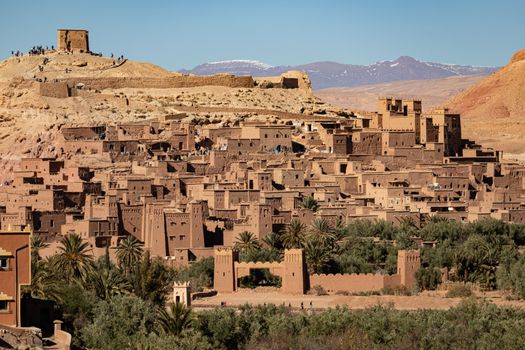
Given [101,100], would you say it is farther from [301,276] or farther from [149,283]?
[149,283]

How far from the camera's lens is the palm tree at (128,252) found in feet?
169

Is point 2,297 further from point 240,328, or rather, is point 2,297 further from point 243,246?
point 243,246

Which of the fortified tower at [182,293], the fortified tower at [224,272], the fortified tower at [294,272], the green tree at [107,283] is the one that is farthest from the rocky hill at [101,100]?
the green tree at [107,283]

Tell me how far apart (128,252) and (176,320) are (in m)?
13.5

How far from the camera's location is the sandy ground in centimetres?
4847

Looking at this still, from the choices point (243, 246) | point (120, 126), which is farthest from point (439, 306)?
point (120, 126)

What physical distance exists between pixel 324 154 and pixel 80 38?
19536mm

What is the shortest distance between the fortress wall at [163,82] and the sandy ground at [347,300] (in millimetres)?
27072

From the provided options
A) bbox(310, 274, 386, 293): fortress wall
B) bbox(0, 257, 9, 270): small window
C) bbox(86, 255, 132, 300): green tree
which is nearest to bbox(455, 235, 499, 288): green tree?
bbox(310, 274, 386, 293): fortress wall

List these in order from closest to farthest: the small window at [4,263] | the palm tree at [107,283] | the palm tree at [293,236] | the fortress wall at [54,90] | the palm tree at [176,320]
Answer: the small window at [4,263] < the palm tree at [176,320] < the palm tree at [107,283] < the palm tree at [293,236] < the fortress wall at [54,90]

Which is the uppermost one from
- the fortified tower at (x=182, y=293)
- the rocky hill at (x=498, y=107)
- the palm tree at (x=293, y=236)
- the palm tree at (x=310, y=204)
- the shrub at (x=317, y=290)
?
the rocky hill at (x=498, y=107)

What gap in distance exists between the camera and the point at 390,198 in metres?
60.4

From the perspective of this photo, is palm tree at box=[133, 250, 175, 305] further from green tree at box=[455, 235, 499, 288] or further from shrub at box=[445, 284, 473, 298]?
green tree at box=[455, 235, 499, 288]

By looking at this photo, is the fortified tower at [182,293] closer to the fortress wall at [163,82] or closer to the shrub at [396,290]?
the shrub at [396,290]
